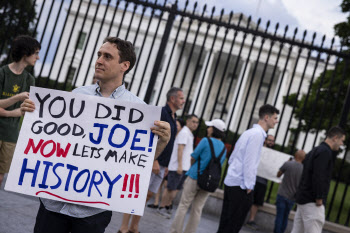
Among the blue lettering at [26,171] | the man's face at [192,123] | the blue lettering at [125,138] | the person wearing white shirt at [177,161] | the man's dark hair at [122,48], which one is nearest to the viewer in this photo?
the blue lettering at [26,171]

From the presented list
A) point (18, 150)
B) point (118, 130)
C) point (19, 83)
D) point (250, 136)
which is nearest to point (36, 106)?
point (18, 150)

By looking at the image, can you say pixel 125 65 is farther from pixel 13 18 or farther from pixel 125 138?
pixel 13 18

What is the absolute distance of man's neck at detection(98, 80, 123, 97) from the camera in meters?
2.46

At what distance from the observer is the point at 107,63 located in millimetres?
2379

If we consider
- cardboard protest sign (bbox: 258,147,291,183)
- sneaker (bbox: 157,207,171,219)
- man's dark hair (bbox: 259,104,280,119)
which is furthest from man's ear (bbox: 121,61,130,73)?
cardboard protest sign (bbox: 258,147,291,183)

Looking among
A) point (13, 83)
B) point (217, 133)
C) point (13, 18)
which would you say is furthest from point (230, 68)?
point (13, 83)

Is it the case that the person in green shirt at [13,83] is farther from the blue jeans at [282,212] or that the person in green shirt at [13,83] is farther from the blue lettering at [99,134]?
the blue jeans at [282,212]

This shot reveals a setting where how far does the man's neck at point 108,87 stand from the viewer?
246 cm

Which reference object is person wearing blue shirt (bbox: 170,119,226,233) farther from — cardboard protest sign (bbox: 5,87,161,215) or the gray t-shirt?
cardboard protest sign (bbox: 5,87,161,215)

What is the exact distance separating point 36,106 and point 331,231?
612 centimetres

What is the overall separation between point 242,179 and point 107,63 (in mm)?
2755

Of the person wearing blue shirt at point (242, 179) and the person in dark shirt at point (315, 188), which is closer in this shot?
the person wearing blue shirt at point (242, 179)

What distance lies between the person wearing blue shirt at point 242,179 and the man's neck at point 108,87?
250 cm

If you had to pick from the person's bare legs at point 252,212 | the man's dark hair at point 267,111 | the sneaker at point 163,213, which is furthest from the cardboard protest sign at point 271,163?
the man's dark hair at point 267,111
